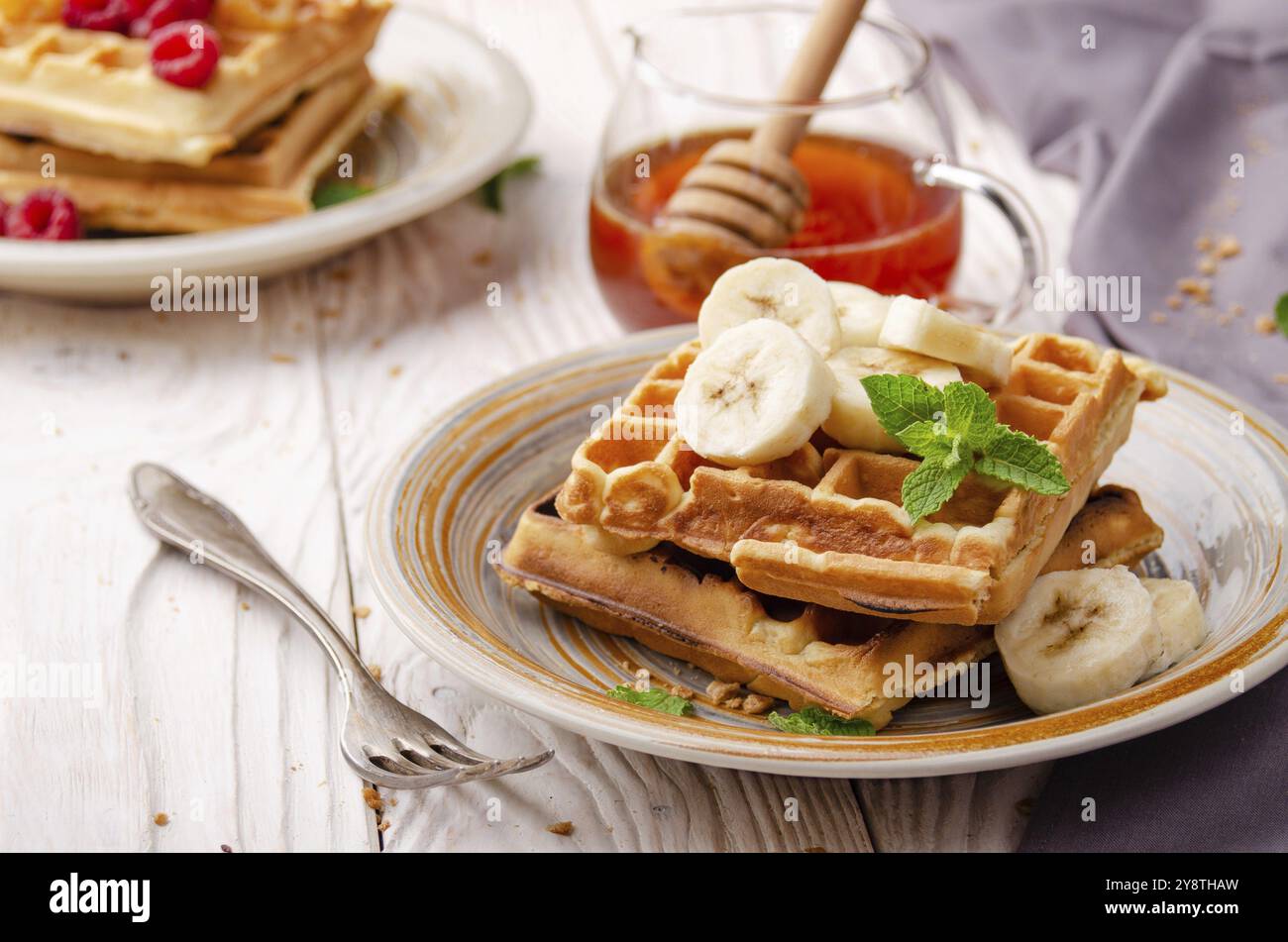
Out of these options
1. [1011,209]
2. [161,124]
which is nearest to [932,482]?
[1011,209]

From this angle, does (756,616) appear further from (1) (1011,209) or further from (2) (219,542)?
(1) (1011,209)

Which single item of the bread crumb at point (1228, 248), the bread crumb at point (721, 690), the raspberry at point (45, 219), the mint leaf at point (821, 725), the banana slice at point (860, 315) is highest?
the raspberry at point (45, 219)

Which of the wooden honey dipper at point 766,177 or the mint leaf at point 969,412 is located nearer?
the mint leaf at point 969,412

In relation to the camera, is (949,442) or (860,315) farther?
(860,315)

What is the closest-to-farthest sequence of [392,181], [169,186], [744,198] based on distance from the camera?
[744,198], [169,186], [392,181]

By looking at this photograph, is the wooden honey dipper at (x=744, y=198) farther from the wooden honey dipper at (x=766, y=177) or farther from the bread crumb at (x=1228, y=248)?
the bread crumb at (x=1228, y=248)

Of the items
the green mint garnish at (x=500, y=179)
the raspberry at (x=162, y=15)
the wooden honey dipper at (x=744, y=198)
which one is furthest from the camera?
the green mint garnish at (x=500, y=179)

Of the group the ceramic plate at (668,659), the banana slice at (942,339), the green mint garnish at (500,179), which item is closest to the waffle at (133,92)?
the green mint garnish at (500,179)

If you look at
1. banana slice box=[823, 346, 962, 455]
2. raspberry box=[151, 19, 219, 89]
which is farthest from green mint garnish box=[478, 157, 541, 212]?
banana slice box=[823, 346, 962, 455]
